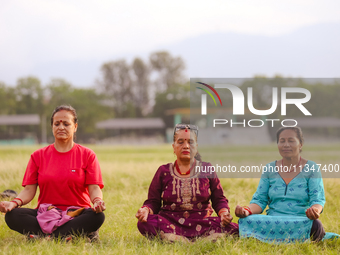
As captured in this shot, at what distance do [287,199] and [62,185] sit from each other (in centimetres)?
236

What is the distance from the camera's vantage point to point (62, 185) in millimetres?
4266

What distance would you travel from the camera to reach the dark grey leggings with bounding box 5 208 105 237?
4082mm

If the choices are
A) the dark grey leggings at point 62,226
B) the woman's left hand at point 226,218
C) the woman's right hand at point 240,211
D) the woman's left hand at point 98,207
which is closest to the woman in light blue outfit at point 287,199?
the woman's right hand at point 240,211

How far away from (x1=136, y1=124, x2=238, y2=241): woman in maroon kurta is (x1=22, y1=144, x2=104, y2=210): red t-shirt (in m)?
0.65

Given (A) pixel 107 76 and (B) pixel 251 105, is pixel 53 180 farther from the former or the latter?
(A) pixel 107 76

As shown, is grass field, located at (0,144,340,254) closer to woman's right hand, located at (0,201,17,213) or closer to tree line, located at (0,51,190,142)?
woman's right hand, located at (0,201,17,213)

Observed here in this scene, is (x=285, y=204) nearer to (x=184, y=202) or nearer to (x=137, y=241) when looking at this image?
(x=184, y=202)

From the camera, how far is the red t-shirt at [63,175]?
427 cm

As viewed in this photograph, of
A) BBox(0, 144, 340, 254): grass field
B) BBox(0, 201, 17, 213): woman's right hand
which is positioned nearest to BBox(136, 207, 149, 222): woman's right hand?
BBox(0, 144, 340, 254): grass field

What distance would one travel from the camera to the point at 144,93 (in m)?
59.8

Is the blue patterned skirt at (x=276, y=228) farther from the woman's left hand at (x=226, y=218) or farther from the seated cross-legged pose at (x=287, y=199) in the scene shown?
the woman's left hand at (x=226, y=218)

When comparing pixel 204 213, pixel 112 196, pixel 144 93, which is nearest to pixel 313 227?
pixel 204 213

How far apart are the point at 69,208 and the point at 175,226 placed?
1.12 m

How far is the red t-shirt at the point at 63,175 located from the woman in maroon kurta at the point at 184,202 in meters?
0.65
